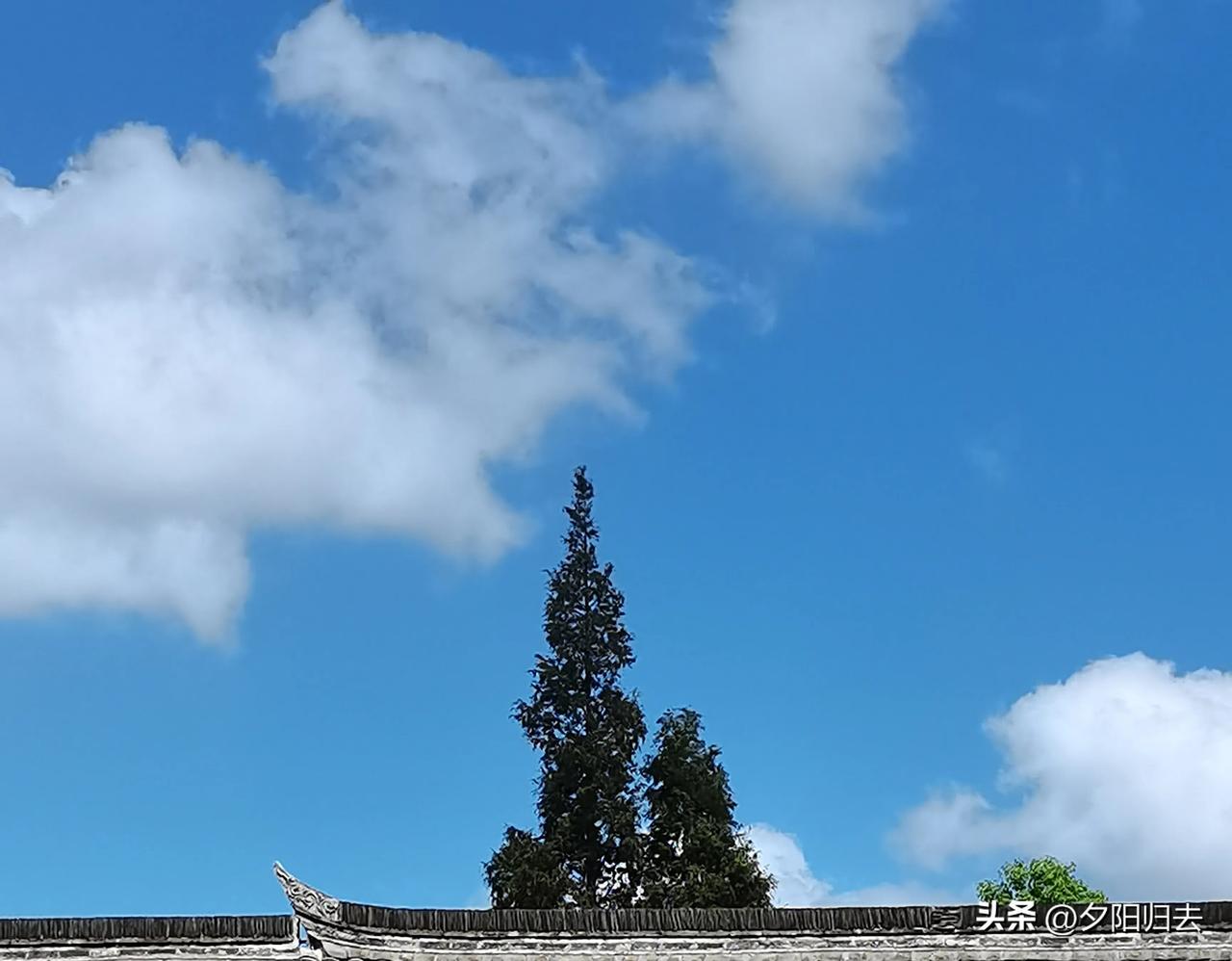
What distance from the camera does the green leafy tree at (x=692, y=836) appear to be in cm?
3512

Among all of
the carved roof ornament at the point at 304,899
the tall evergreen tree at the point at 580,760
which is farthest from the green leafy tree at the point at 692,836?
the carved roof ornament at the point at 304,899

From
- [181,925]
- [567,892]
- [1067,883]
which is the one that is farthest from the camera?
[1067,883]

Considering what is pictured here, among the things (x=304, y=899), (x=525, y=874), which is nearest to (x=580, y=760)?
(x=525, y=874)

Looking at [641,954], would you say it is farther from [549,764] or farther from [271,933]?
[549,764]

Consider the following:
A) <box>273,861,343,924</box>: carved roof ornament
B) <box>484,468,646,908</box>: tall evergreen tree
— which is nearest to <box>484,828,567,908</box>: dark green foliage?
<box>484,468,646,908</box>: tall evergreen tree

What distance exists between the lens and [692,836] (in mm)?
36281

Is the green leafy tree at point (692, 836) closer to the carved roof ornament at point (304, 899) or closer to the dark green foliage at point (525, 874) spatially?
the dark green foliage at point (525, 874)

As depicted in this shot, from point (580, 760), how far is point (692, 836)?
3.63 m

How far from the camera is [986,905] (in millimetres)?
16422

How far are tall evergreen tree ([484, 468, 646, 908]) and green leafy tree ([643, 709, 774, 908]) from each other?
60 centimetres

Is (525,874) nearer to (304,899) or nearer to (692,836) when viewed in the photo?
(692,836)

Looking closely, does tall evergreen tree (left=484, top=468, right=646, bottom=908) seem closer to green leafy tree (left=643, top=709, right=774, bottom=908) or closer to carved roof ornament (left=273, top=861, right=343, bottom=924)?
green leafy tree (left=643, top=709, right=774, bottom=908)

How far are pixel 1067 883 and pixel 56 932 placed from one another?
29369mm

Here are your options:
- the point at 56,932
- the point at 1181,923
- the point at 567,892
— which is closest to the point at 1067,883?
the point at 567,892
